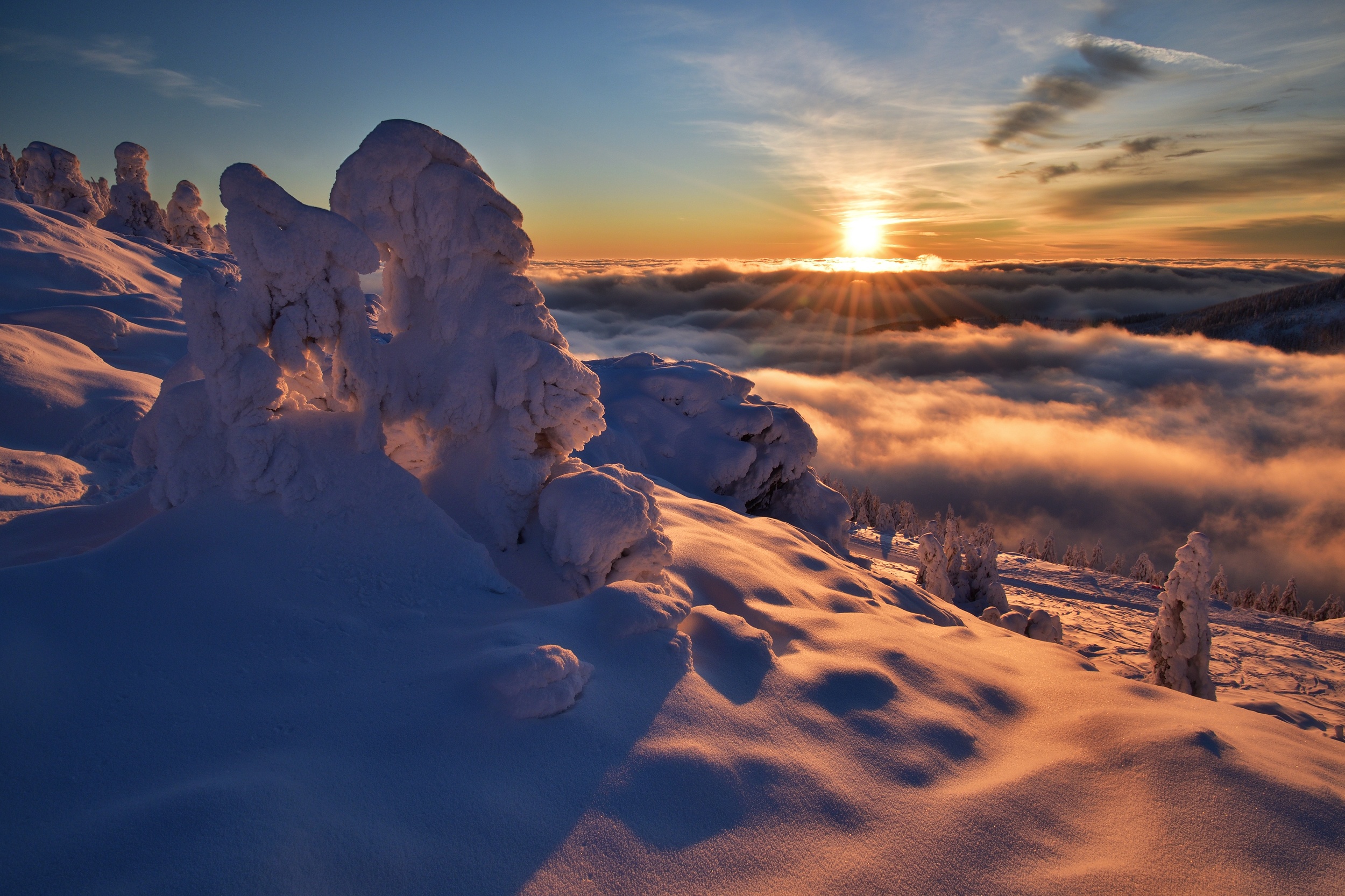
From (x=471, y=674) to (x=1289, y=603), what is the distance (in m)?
102

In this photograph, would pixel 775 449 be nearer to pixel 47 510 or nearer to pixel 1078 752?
pixel 1078 752

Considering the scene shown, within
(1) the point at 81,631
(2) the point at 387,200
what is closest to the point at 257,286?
(2) the point at 387,200

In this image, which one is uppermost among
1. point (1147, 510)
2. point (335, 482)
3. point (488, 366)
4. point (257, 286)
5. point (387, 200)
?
point (387, 200)

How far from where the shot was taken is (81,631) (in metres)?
7.99

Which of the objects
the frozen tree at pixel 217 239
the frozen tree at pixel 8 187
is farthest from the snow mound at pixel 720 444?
the frozen tree at pixel 217 239

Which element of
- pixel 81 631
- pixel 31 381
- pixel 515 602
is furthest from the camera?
pixel 31 381

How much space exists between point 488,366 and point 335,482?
4969 mm

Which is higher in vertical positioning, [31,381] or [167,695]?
[31,381]

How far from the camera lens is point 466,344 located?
15.4 metres

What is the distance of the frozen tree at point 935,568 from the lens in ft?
105

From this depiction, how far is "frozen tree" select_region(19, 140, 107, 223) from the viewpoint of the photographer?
57094 millimetres

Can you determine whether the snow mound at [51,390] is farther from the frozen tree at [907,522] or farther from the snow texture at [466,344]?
the frozen tree at [907,522]

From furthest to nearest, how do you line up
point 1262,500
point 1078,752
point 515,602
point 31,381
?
point 1262,500
point 31,381
point 515,602
point 1078,752

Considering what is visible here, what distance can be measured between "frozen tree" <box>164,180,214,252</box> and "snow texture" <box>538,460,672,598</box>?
263 feet
